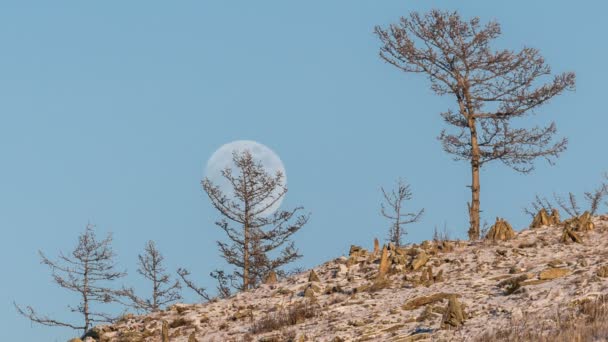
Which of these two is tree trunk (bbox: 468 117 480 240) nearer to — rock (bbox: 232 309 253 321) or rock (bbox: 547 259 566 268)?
rock (bbox: 547 259 566 268)

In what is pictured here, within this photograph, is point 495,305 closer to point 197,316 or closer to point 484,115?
point 197,316

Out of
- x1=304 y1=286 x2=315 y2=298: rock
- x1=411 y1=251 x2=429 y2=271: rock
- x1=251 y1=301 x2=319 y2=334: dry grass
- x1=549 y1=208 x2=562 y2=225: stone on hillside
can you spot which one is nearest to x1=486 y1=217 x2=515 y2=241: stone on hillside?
x1=549 y1=208 x2=562 y2=225: stone on hillside

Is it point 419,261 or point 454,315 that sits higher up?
point 419,261

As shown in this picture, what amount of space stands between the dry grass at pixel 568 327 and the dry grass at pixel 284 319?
4.79 metres

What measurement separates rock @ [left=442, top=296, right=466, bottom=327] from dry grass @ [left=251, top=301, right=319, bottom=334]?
3.55m

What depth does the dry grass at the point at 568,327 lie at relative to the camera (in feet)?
33.5

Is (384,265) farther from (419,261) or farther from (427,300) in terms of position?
(427,300)

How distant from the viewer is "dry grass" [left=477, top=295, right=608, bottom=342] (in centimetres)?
1022

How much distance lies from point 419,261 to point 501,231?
11.0ft

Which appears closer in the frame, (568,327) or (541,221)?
(568,327)

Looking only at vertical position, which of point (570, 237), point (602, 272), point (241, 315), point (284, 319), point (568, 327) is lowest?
point (568, 327)

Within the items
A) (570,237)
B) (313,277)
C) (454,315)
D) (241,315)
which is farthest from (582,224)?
(454,315)

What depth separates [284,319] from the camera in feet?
52.8

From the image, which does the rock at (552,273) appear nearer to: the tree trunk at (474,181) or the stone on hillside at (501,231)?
the stone on hillside at (501,231)
